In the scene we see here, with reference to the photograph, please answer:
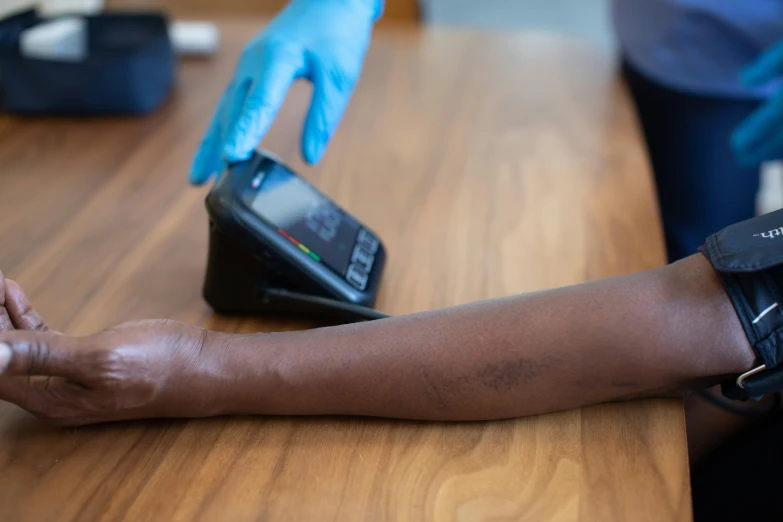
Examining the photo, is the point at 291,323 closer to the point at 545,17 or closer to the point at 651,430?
the point at 651,430

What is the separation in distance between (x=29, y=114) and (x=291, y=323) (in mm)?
623

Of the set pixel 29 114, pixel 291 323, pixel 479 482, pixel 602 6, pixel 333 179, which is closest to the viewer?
pixel 479 482

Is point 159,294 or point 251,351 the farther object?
point 159,294

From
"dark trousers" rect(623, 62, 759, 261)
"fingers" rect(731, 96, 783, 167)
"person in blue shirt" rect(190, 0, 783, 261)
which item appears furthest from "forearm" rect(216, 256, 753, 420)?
"dark trousers" rect(623, 62, 759, 261)

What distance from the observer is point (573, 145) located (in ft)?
3.45

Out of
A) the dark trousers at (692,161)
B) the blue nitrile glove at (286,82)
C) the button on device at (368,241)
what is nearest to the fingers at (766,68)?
the dark trousers at (692,161)

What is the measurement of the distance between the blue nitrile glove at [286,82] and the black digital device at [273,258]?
0.05 meters

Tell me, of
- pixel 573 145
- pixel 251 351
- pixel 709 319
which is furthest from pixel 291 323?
pixel 573 145

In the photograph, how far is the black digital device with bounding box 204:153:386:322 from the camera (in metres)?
0.67

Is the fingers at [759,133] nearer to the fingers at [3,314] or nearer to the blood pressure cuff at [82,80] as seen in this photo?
the blood pressure cuff at [82,80]

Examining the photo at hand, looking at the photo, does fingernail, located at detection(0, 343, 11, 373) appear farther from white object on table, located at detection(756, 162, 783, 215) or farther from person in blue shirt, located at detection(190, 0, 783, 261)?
white object on table, located at detection(756, 162, 783, 215)

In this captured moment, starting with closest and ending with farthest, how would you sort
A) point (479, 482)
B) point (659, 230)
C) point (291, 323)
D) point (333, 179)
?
point (479, 482)
point (291, 323)
point (659, 230)
point (333, 179)

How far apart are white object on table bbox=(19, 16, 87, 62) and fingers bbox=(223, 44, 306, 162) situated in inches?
15.4

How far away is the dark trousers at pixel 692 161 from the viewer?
1276 millimetres
